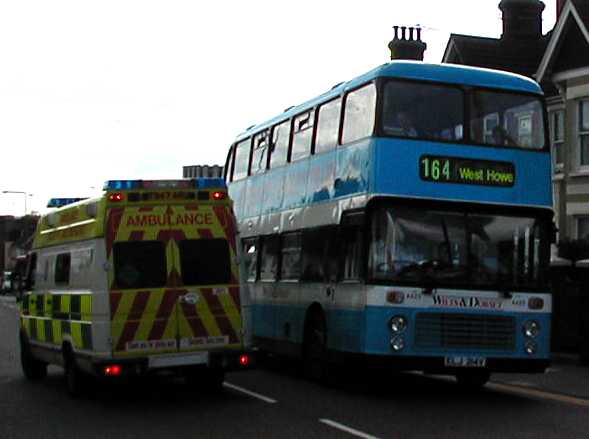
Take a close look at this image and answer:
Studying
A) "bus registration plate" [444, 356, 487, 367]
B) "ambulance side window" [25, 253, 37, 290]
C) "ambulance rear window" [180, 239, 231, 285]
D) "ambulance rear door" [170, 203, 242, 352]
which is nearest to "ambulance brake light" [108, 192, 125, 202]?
"ambulance rear door" [170, 203, 242, 352]

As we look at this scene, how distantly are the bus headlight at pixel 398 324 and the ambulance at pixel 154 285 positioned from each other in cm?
179

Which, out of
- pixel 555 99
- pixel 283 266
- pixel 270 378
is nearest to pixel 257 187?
pixel 283 266

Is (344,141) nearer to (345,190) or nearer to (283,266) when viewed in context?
(345,190)

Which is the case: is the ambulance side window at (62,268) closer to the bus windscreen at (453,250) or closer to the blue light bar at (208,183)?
the blue light bar at (208,183)

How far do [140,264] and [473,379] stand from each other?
16.5 feet

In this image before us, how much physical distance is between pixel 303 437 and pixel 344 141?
525 cm

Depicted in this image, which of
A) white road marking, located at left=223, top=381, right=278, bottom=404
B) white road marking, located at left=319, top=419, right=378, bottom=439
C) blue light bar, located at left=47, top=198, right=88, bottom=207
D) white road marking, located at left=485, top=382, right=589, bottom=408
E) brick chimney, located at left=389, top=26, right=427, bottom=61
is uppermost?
brick chimney, located at left=389, top=26, right=427, bottom=61

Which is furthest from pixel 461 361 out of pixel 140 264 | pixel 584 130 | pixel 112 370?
pixel 584 130

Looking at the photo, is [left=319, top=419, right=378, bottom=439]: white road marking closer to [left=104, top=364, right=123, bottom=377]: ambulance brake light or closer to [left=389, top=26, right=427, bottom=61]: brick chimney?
[left=104, top=364, right=123, bottom=377]: ambulance brake light

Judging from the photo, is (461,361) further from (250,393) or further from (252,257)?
(252,257)

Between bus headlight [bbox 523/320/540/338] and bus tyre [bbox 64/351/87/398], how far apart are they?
5.64m

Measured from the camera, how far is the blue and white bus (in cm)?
1302

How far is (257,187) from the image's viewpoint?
1858 centimetres

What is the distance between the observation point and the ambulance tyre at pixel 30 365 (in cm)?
1636
